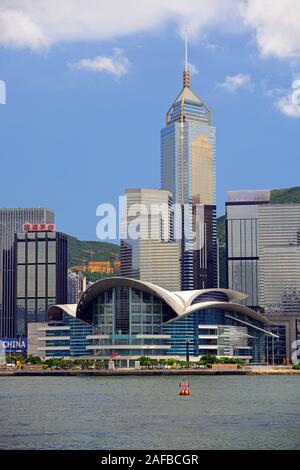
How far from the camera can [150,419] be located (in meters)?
65.8

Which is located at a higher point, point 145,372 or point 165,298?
point 165,298

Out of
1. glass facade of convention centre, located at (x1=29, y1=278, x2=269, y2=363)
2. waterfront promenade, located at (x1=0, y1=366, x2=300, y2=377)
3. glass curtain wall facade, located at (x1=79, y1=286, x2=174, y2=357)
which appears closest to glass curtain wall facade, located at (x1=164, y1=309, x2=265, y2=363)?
glass facade of convention centre, located at (x1=29, y1=278, x2=269, y2=363)

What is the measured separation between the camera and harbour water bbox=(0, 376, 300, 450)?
52.8m

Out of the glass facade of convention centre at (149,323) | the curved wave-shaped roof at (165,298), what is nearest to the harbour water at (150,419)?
the curved wave-shaped roof at (165,298)

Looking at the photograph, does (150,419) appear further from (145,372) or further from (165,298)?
(165,298)

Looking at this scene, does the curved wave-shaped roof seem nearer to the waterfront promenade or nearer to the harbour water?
the waterfront promenade

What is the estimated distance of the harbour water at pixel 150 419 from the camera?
52750mm

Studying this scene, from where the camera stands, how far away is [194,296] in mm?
189250

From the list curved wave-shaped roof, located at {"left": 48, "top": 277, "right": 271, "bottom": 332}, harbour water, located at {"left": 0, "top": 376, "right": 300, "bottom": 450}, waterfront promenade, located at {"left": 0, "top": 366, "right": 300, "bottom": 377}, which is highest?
curved wave-shaped roof, located at {"left": 48, "top": 277, "right": 271, "bottom": 332}

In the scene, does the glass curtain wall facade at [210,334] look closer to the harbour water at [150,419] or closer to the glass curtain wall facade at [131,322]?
the glass curtain wall facade at [131,322]

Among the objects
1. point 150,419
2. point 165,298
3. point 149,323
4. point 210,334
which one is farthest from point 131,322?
point 150,419

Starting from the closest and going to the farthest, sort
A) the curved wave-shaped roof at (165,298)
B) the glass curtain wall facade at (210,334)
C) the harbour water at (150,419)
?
the harbour water at (150,419) < the curved wave-shaped roof at (165,298) < the glass curtain wall facade at (210,334)
